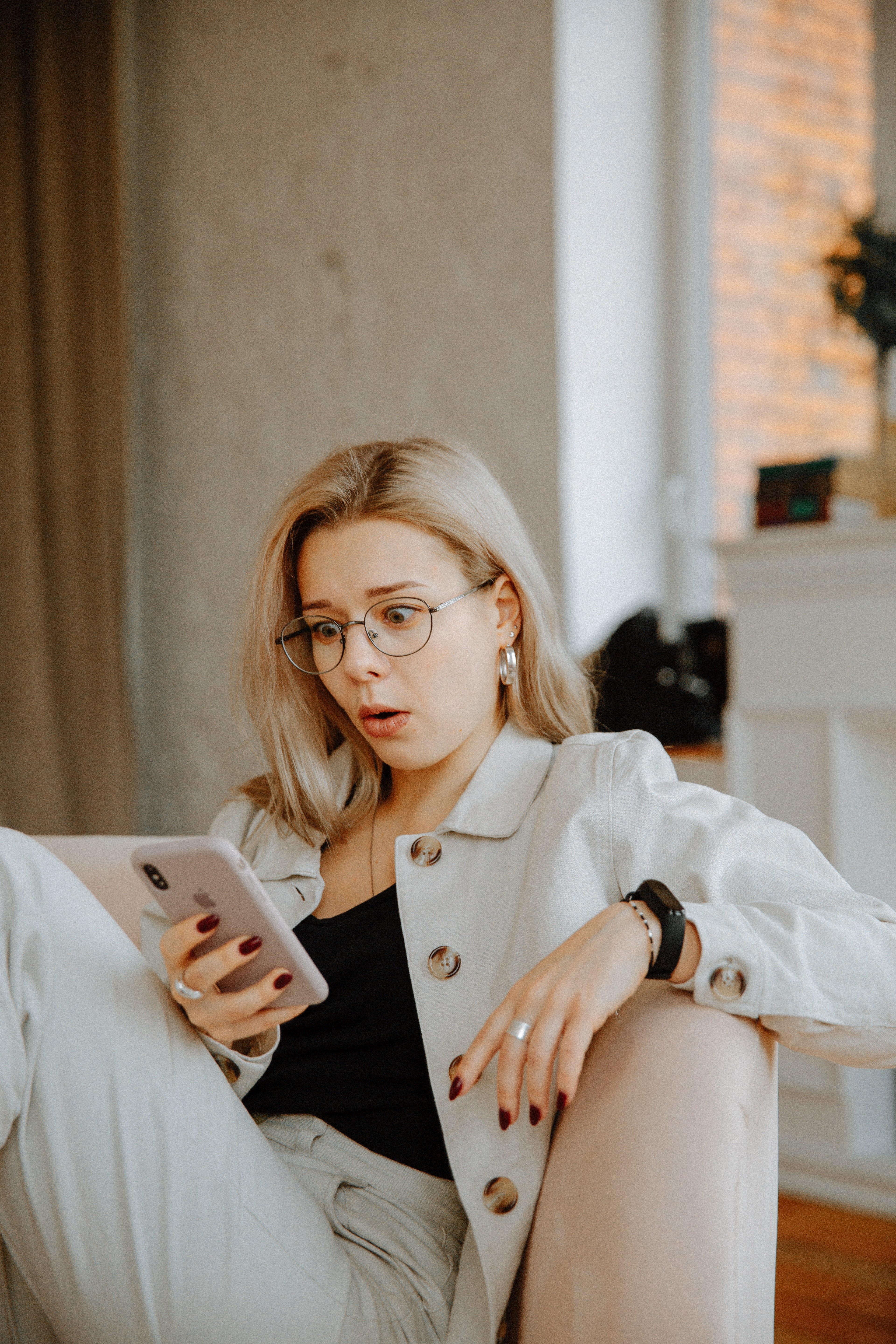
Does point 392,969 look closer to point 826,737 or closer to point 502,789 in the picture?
point 502,789

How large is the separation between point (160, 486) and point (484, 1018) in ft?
8.81

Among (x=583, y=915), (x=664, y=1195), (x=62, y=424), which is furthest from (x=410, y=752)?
(x=62, y=424)

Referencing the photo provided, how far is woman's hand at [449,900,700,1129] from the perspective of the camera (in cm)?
89

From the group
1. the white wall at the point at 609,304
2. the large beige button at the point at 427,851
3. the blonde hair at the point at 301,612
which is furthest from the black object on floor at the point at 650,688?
the large beige button at the point at 427,851

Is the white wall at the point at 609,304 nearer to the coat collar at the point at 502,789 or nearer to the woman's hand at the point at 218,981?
the coat collar at the point at 502,789

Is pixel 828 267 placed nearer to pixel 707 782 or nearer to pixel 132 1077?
pixel 707 782

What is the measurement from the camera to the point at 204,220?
333 centimetres

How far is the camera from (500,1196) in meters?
1.00

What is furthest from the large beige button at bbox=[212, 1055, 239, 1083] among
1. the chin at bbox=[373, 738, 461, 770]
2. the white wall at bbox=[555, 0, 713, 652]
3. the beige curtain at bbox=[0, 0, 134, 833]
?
the beige curtain at bbox=[0, 0, 134, 833]

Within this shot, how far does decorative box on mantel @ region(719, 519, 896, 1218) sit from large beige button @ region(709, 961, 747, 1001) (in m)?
1.22

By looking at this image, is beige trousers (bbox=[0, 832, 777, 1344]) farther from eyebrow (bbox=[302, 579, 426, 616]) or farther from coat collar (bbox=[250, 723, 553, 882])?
eyebrow (bbox=[302, 579, 426, 616])

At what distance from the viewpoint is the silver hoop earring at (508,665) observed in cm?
129

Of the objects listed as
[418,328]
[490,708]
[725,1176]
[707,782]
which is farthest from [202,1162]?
[418,328]

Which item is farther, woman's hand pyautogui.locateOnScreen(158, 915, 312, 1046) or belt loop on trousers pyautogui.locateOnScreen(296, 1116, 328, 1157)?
belt loop on trousers pyautogui.locateOnScreen(296, 1116, 328, 1157)
